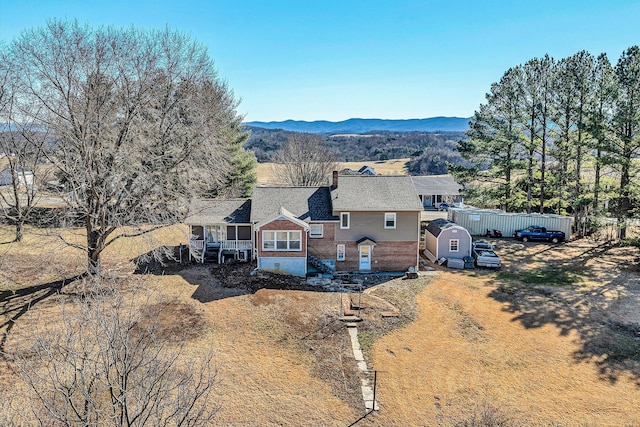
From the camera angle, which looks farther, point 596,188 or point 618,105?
point 596,188

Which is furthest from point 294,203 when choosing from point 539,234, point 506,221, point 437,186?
point 437,186

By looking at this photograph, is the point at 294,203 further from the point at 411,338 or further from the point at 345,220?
the point at 411,338

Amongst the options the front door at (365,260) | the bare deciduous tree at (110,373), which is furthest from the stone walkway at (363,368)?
the front door at (365,260)

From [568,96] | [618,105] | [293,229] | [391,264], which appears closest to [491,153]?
[568,96]

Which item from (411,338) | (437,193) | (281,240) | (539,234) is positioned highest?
(437,193)

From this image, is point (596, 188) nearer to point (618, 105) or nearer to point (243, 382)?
point (618, 105)

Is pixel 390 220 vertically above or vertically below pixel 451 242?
above
